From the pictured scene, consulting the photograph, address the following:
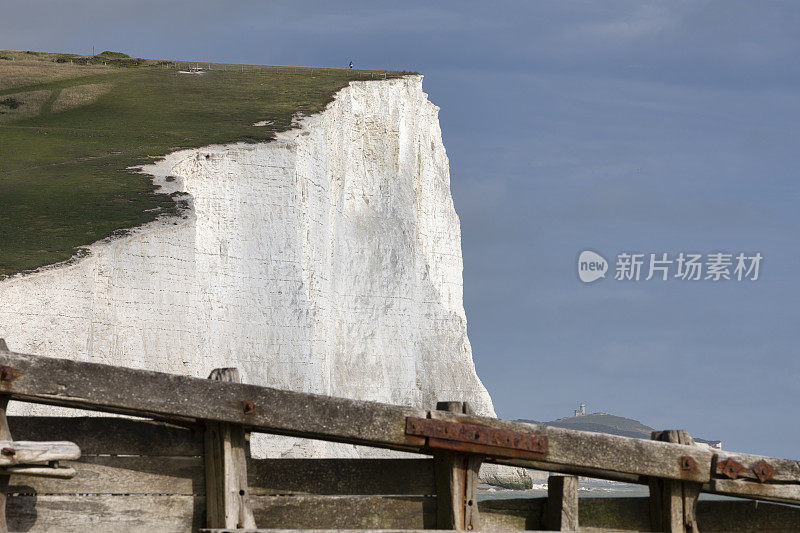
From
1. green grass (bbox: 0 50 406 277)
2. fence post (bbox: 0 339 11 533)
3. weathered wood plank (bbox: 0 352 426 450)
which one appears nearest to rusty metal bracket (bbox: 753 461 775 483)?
weathered wood plank (bbox: 0 352 426 450)

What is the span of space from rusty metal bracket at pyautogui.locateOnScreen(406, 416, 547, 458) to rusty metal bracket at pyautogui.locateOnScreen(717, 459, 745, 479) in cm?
145

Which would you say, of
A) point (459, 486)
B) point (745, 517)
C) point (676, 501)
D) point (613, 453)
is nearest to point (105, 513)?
point (459, 486)

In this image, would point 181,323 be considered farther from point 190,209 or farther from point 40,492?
point 40,492

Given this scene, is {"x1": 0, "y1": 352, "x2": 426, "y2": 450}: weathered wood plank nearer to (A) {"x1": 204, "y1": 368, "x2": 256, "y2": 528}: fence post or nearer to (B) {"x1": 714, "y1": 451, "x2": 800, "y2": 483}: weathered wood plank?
(A) {"x1": 204, "y1": 368, "x2": 256, "y2": 528}: fence post

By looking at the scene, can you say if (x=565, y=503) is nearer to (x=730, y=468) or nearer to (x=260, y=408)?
(x=730, y=468)

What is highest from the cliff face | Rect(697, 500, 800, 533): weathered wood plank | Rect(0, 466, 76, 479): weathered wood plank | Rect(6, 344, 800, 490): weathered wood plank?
the cliff face

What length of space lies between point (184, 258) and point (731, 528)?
32453 millimetres

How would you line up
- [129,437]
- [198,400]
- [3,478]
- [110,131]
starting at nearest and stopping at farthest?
[198,400] < [3,478] < [129,437] < [110,131]

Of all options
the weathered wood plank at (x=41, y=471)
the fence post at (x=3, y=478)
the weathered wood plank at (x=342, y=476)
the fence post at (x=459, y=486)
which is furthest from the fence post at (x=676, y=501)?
the fence post at (x=3, y=478)

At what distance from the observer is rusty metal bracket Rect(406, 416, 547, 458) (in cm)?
700

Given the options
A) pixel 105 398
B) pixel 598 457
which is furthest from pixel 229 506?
pixel 598 457

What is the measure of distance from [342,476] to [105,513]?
1.61 m

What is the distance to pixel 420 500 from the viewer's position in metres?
7.52

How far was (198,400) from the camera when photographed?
686 centimetres
